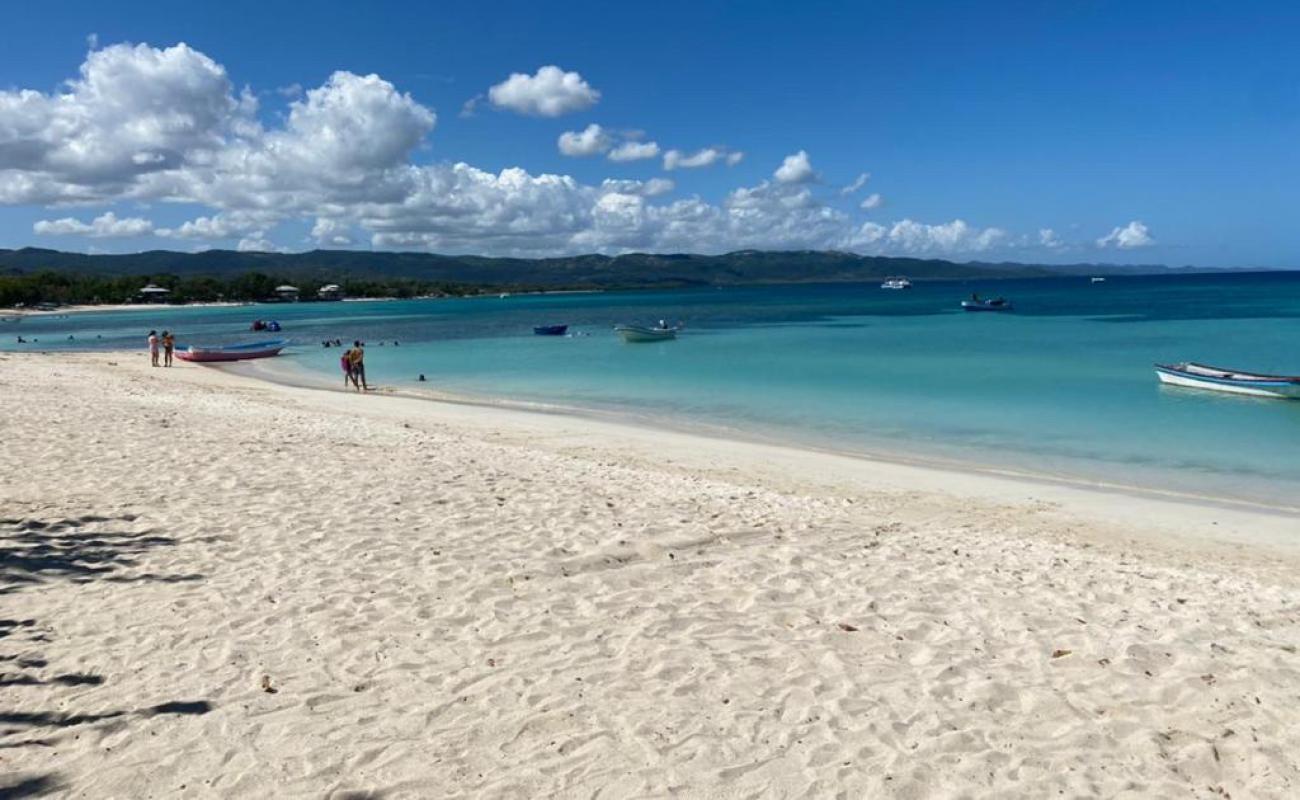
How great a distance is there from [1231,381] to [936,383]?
8842 millimetres

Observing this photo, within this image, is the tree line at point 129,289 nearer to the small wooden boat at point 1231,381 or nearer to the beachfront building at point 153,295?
the beachfront building at point 153,295

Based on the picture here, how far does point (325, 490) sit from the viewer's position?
34.3ft

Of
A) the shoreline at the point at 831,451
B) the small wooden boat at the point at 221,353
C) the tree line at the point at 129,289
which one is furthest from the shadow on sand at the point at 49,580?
the tree line at the point at 129,289

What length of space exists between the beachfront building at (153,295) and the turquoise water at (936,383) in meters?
73.4

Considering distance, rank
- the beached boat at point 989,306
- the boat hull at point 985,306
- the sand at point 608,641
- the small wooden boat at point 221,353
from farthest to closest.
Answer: the boat hull at point 985,306, the beached boat at point 989,306, the small wooden boat at point 221,353, the sand at point 608,641

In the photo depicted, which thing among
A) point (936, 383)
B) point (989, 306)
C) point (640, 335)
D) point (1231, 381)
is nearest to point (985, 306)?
point (989, 306)

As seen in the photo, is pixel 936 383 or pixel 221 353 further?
pixel 221 353

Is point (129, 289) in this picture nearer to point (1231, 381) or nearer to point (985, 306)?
point (985, 306)

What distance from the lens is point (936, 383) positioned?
31109mm

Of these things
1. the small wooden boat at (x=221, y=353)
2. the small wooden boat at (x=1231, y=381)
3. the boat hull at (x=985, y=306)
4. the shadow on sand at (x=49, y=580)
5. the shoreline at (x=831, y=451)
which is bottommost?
the shoreline at (x=831, y=451)

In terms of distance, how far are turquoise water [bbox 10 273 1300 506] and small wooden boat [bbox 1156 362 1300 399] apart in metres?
0.47

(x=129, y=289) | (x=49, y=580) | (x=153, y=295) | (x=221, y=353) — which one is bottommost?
(x=49, y=580)

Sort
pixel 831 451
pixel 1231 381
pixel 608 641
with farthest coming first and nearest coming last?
pixel 1231 381 → pixel 831 451 → pixel 608 641

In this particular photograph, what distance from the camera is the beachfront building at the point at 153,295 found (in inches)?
5329
